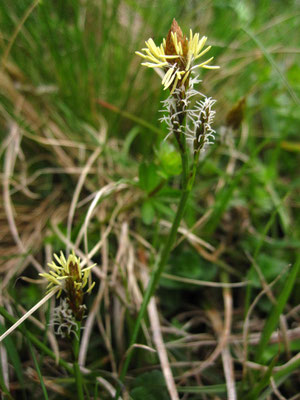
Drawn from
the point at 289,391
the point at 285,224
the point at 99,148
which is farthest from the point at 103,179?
the point at 289,391

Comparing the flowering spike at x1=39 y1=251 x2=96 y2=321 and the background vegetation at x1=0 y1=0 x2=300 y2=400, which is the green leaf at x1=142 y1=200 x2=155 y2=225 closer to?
the background vegetation at x1=0 y1=0 x2=300 y2=400

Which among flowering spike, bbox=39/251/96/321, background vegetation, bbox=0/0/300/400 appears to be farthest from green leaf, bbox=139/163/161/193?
flowering spike, bbox=39/251/96/321

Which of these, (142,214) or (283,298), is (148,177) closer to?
(142,214)

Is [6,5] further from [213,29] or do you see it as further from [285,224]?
[285,224]

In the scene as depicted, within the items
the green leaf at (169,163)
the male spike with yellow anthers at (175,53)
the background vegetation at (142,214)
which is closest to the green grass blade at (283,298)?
the background vegetation at (142,214)

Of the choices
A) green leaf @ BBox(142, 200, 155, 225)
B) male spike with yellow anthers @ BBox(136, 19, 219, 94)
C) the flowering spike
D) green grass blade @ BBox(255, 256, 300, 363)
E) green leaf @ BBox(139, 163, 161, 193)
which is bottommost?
green grass blade @ BBox(255, 256, 300, 363)

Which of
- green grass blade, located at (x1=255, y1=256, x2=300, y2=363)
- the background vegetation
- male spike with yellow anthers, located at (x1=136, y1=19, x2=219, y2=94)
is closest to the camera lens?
male spike with yellow anthers, located at (x1=136, y1=19, x2=219, y2=94)

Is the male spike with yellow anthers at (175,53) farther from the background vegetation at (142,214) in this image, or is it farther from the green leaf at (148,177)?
the green leaf at (148,177)

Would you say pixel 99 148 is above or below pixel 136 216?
above
